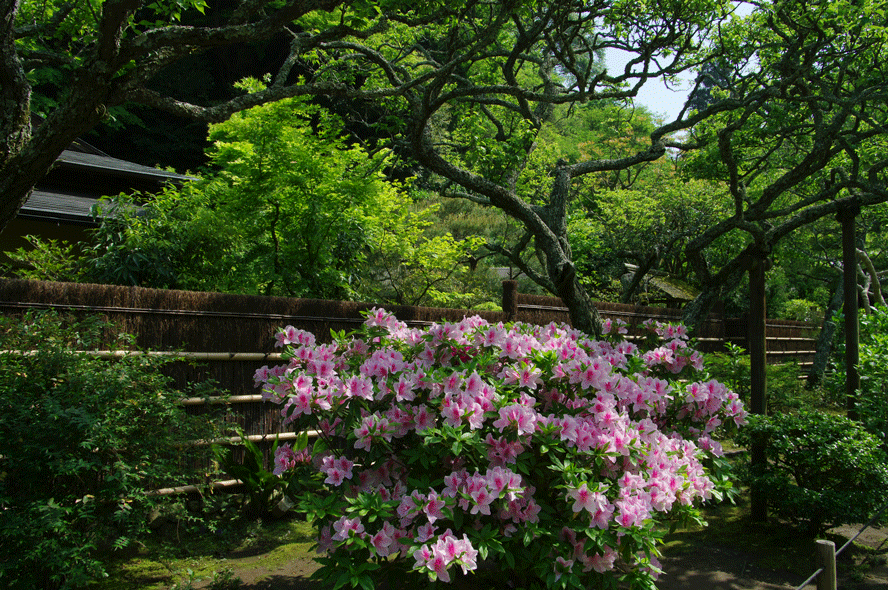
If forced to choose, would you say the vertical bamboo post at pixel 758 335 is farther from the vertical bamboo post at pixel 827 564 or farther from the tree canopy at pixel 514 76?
the vertical bamboo post at pixel 827 564

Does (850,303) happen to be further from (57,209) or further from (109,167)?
(109,167)

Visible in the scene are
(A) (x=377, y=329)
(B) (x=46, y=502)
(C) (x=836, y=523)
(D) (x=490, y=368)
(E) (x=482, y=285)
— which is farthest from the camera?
(E) (x=482, y=285)

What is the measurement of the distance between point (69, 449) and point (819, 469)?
527 centimetres

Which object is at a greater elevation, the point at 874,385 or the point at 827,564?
the point at 874,385

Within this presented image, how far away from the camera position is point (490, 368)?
3568mm

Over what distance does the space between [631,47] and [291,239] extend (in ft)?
16.9

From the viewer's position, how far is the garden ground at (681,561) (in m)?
4.16

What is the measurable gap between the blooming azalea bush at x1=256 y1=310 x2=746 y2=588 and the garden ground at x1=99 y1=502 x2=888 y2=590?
3.72 ft

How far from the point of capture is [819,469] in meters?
4.94

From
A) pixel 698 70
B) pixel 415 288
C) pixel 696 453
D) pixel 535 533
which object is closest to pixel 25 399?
pixel 535 533

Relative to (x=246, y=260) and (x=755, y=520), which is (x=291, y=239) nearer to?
(x=246, y=260)

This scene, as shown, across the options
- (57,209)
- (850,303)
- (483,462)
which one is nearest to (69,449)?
(483,462)

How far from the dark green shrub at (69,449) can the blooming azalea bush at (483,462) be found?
3.18 feet

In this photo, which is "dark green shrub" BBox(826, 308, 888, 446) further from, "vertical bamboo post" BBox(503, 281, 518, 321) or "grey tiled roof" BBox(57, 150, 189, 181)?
"grey tiled roof" BBox(57, 150, 189, 181)
